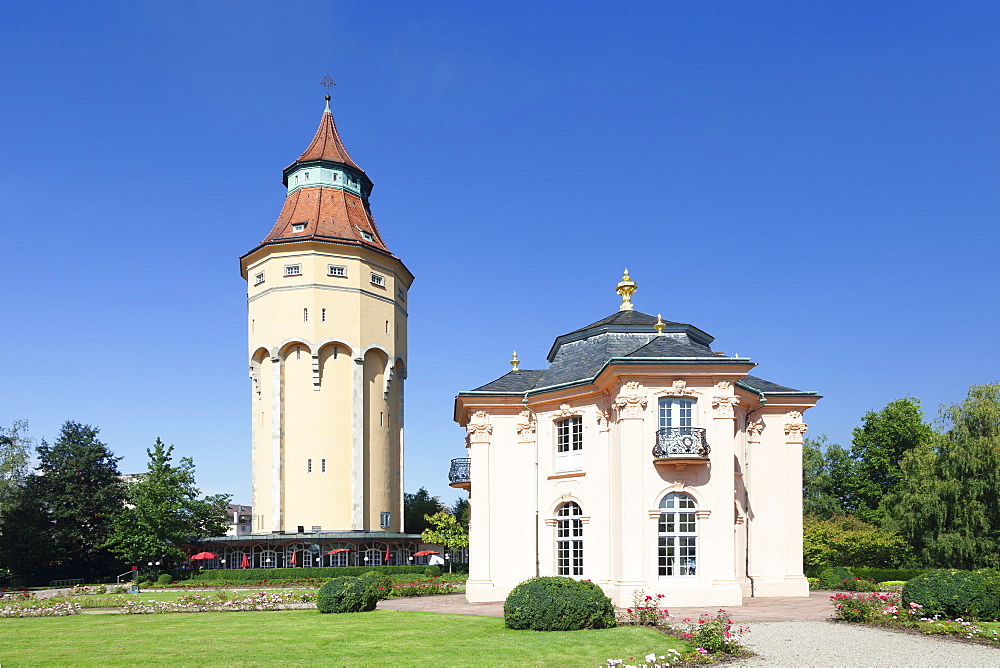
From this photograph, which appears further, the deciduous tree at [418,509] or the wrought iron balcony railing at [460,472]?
the deciduous tree at [418,509]

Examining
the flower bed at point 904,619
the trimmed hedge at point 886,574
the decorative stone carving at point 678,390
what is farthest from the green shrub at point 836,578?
the decorative stone carving at point 678,390

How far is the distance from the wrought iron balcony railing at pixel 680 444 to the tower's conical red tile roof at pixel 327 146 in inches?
1760

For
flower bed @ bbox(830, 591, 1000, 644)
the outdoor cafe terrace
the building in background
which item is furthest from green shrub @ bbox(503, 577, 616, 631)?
the outdoor cafe terrace

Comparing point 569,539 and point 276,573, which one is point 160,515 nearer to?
point 276,573

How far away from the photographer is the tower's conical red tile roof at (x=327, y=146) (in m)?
64.2

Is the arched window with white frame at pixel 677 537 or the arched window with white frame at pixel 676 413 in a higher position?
the arched window with white frame at pixel 676 413

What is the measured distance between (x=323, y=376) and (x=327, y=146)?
19.1m

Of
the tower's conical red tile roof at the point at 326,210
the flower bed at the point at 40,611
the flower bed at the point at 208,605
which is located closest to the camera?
the flower bed at the point at 40,611

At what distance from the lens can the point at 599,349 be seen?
3123 centimetres

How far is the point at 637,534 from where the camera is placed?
25.7 metres

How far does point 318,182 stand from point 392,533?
26.5 meters

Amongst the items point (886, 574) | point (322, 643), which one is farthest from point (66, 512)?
point (886, 574)

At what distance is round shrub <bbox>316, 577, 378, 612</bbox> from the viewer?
25547mm

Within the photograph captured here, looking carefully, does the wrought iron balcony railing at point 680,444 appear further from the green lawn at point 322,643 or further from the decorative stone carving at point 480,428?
the green lawn at point 322,643
